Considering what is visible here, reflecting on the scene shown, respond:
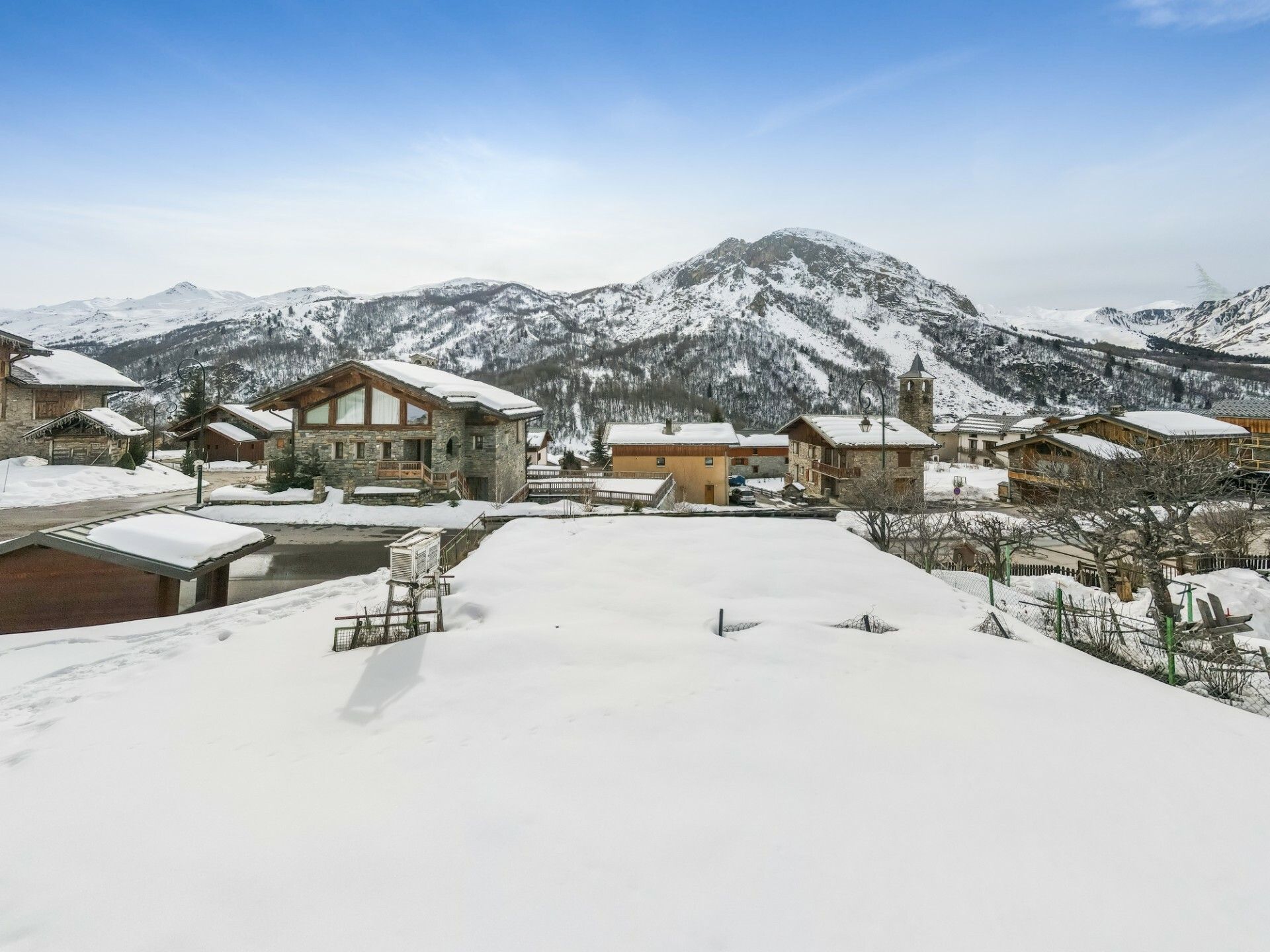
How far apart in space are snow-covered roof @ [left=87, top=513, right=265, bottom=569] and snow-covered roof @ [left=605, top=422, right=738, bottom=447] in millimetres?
25130

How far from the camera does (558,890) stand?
13.1 ft

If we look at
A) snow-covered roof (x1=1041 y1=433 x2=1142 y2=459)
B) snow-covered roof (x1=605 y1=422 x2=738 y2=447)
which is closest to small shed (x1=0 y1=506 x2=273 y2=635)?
snow-covered roof (x1=605 y1=422 x2=738 y2=447)

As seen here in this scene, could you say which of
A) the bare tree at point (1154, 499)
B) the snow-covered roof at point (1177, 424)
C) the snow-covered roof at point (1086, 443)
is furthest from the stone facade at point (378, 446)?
the snow-covered roof at point (1177, 424)

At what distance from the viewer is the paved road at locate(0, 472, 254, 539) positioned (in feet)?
68.4

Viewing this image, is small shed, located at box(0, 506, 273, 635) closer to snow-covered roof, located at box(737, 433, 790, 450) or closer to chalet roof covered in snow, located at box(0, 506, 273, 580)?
chalet roof covered in snow, located at box(0, 506, 273, 580)

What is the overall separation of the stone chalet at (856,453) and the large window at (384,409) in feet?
85.5

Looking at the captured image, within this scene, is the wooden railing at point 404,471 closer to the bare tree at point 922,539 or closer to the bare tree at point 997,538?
the bare tree at point 922,539

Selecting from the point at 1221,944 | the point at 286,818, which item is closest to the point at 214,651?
the point at 286,818

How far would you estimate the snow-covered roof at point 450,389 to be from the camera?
26922 mm

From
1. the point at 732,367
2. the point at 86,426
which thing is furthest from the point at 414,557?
the point at 732,367

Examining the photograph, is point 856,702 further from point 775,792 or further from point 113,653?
point 113,653

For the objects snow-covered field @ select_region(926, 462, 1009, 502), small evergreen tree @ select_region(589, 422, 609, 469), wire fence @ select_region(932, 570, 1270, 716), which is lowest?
wire fence @ select_region(932, 570, 1270, 716)

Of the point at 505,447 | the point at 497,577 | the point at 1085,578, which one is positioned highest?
the point at 505,447

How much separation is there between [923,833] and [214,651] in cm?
1028
